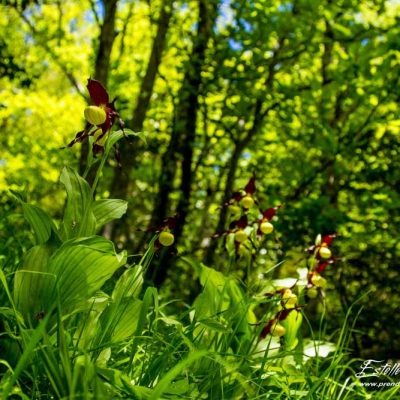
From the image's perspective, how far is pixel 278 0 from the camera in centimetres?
370

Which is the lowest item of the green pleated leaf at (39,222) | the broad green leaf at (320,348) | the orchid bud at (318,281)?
the broad green leaf at (320,348)

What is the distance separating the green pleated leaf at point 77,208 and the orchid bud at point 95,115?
17cm

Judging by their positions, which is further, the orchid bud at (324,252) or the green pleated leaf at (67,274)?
the orchid bud at (324,252)

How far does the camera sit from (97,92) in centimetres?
136

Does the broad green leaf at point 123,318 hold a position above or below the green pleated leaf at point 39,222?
below

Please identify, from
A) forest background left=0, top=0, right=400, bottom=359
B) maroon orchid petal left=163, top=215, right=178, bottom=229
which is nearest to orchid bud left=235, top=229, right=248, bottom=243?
maroon orchid petal left=163, top=215, right=178, bottom=229

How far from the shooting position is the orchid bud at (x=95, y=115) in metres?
1.32

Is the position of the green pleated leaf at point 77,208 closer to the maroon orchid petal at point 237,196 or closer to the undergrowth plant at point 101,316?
A: the undergrowth plant at point 101,316

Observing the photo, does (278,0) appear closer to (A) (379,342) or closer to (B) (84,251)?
(A) (379,342)

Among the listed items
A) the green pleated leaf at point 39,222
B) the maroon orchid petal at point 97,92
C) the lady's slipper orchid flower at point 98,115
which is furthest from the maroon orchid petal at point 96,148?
the green pleated leaf at point 39,222

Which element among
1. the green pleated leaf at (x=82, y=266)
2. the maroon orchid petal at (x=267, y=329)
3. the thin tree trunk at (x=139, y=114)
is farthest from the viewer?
the thin tree trunk at (x=139, y=114)

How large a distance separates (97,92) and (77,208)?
34 cm

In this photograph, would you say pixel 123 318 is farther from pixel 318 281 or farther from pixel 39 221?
pixel 318 281

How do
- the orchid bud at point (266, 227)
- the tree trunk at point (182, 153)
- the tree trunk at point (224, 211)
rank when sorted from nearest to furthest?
the orchid bud at point (266, 227)
the tree trunk at point (182, 153)
the tree trunk at point (224, 211)
